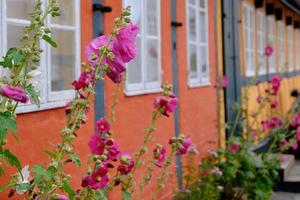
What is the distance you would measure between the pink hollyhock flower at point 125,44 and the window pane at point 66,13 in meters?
1.70

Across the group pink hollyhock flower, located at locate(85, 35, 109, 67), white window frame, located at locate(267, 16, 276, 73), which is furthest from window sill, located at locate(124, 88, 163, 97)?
white window frame, located at locate(267, 16, 276, 73)

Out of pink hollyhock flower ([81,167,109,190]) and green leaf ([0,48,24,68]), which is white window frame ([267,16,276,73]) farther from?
green leaf ([0,48,24,68])

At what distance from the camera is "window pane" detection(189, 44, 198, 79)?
250 inches

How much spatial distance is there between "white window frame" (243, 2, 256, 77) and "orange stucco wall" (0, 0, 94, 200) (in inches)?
228

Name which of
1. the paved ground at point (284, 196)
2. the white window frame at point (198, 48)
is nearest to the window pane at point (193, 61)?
the white window frame at point (198, 48)

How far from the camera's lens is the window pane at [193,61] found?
6359 mm

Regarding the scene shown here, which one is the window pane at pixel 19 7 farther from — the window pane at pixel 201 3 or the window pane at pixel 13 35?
the window pane at pixel 201 3

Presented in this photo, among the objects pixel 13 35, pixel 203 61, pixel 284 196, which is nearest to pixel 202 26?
pixel 203 61

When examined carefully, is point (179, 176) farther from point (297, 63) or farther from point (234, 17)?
point (297, 63)

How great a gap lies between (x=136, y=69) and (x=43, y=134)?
1675mm

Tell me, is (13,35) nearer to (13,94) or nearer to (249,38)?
(13,94)

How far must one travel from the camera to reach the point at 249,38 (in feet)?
32.3

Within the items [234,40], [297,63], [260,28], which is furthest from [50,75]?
[297,63]

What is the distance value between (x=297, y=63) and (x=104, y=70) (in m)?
15.9
